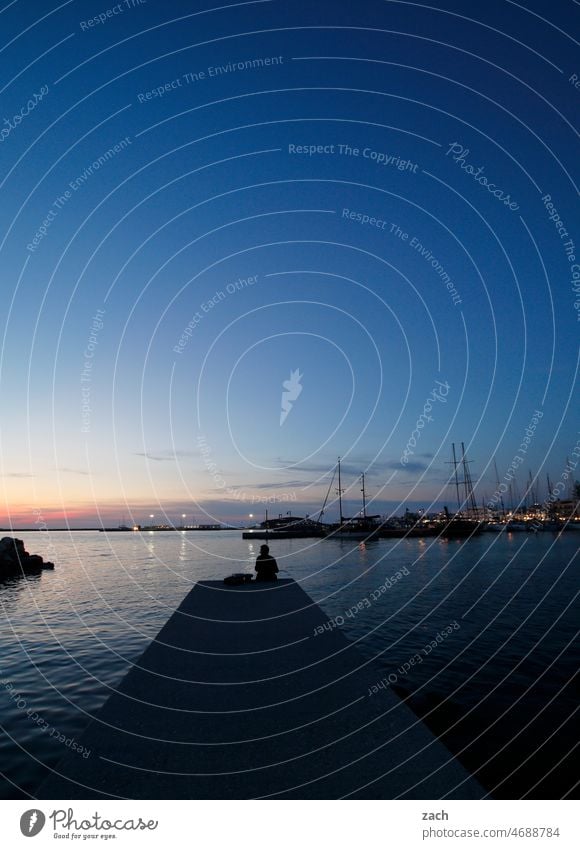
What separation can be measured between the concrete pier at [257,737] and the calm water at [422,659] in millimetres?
1488

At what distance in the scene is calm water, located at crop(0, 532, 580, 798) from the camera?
7754 millimetres

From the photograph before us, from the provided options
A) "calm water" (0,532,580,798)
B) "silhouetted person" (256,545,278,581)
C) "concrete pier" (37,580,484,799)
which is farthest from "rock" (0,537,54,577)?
"concrete pier" (37,580,484,799)

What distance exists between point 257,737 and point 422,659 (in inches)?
398

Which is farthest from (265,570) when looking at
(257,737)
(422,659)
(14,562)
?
(14,562)

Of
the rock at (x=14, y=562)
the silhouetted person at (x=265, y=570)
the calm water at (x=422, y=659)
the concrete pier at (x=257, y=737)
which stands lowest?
the rock at (x=14, y=562)

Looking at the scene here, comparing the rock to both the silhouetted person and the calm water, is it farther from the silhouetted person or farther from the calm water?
the silhouetted person

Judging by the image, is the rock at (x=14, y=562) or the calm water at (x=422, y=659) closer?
the calm water at (x=422, y=659)

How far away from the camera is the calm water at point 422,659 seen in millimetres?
7754

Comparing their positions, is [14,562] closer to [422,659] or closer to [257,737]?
[422,659]

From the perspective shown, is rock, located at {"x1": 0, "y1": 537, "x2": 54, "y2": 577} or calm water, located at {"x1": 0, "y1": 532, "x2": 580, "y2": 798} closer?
calm water, located at {"x1": 0, "y1": 532, "x2": 580, "y2": 798}

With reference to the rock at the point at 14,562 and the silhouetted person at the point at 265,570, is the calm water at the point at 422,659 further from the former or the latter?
the rock at the point at 14,562

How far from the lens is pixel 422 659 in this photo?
45.0 ft

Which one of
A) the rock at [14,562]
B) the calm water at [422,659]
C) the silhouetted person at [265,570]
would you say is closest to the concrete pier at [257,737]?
the calm water at [422,659]

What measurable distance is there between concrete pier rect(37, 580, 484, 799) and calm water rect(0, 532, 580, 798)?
4.88ft
